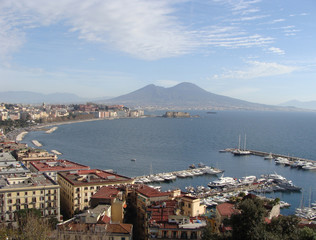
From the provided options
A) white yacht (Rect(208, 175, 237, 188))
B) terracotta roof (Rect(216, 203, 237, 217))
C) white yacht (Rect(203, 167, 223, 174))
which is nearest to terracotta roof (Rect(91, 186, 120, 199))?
terracotta roof (Rect(216, 203, 237, 217))

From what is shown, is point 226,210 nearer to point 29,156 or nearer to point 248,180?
point 248,180

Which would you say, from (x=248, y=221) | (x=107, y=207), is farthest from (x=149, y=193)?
(x=248, y=221)

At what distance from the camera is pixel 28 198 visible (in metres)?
10.9

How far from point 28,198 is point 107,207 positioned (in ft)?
11.3

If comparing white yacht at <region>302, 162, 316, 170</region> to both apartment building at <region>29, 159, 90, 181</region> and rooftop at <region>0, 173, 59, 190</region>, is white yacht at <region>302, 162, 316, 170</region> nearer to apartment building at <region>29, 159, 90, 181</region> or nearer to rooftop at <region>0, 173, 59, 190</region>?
apartment building at <region>29, 159, 90, 181</region>

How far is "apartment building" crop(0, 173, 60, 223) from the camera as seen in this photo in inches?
412

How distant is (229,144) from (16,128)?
32313 millimetres

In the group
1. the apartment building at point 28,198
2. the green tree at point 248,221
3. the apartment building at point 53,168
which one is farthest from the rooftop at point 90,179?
the green tree at point 248,221

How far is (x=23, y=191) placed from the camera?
10.8 metres

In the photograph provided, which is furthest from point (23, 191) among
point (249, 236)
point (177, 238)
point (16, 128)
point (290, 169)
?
point (16, 128)

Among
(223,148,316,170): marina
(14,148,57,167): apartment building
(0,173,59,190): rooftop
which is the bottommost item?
(223,148,316,170): marina

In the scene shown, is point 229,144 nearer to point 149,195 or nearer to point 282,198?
point 282,198

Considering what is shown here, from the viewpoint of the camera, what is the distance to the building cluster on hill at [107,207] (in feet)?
24.7

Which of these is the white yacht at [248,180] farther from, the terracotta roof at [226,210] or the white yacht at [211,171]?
the terracotta roof at [226,210]
